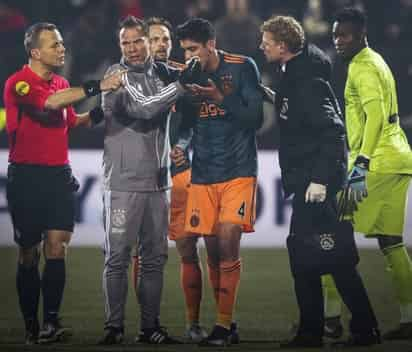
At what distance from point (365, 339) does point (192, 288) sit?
1.25 m

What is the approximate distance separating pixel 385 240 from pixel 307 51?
138 centimetres

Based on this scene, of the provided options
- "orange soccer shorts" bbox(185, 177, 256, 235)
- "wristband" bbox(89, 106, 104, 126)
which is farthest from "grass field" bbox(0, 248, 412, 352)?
"wristband" bbox(89, 106, 104, 126)

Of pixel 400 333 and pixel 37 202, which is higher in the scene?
pixel 37 202

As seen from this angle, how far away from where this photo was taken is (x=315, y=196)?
7953mm

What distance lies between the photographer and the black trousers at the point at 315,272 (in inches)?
314

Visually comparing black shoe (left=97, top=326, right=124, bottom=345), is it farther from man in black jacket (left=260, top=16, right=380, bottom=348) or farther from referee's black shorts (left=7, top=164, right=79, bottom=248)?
man in black jacket (left=260, top=16, right=380, bottom=348)

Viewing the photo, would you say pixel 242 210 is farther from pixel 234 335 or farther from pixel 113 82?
pixel 113 82

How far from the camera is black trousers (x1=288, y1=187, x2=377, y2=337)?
797 centimetres

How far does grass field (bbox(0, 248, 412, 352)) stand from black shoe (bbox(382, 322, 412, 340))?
22 cm

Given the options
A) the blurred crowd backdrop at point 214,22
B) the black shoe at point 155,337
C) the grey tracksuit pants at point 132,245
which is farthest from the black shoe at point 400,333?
the blurred crowd backdrop at point 214,22

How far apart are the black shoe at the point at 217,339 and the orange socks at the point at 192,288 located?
464mm

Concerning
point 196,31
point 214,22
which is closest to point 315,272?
point 196,31

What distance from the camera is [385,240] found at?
8.80 meters

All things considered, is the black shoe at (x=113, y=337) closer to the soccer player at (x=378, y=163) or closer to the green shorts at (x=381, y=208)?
the soccer player at (x=378, y=163)
